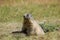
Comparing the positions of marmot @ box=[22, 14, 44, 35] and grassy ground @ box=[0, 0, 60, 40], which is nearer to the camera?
marmot @ box=[22, 14, 44, 35]

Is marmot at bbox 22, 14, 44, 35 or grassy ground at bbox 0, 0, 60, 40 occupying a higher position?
marmot at bbox 22, 14, 44, 35

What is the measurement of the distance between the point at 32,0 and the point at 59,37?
25.3ft

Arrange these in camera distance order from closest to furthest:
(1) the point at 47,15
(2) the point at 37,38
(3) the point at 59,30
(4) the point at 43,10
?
(2) the point at 37,38 < (3) the point at 59,30 < (1) the point at 47,15 < (4) the point at 43,10

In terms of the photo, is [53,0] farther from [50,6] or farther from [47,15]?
[47,15]

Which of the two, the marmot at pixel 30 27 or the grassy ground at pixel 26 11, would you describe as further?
the grassy ground at pixel 26 11

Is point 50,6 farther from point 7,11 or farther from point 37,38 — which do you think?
point 37,38

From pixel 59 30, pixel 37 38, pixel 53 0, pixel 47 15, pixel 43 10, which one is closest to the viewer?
pixel 37 38

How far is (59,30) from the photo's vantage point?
9750 millimetres

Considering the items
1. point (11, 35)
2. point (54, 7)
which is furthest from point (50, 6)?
point (11, 35)

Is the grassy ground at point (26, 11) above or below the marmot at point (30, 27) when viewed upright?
below

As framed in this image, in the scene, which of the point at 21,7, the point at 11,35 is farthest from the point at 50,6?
the point at 11,35

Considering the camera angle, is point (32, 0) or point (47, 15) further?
point (32, 0)

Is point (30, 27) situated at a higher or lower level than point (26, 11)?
higher

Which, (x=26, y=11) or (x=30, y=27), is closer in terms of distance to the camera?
(x=30, y=27)
